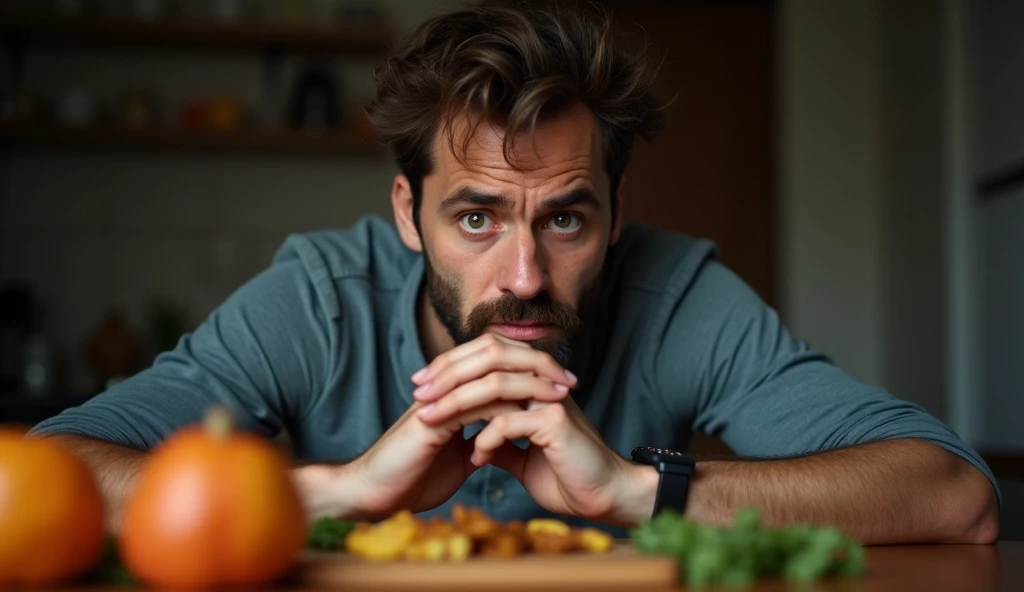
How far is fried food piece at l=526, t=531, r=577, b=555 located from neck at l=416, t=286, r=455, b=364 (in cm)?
99

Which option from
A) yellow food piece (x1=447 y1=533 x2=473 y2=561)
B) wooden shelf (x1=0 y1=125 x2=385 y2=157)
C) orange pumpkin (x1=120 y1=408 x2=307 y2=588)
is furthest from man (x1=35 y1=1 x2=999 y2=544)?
wooden shelf (x1=0 y1=125 x2=385 y2=157)

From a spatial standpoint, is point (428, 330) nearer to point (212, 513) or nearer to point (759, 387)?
point (759, 387)

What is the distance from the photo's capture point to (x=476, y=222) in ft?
4.98

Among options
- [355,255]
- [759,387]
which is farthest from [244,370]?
[759,387]

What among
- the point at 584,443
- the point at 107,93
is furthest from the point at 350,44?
the point at 584,443

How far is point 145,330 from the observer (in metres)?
4.06

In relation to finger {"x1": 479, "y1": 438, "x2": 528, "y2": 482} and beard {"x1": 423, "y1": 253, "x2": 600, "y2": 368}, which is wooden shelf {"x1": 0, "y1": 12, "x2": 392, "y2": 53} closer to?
beard {"x1": 423, "y1": 253, "x2": 600, "y2": 368}

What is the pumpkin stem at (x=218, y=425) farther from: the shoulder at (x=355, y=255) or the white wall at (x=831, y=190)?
the white wall at (x=831, y=190)

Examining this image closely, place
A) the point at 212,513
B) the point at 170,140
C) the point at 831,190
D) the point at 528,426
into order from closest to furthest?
the point at 212,513
the point at 528,426
the point at 170,140
the point at 831,190

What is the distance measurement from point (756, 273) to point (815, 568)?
13.0 feet

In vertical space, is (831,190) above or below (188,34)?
below

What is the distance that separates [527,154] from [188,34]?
9.55 ft

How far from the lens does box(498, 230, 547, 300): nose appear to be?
1.43 m

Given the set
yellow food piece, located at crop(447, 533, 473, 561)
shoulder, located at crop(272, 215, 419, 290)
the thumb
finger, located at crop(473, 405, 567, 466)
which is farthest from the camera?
shoulder, located at crop(272, 215, 419, 290)
